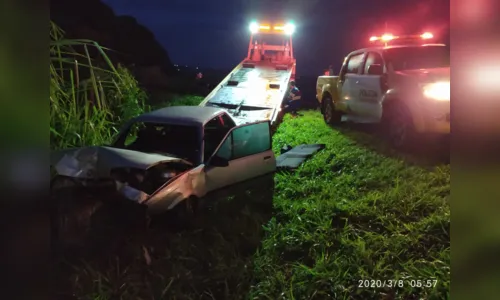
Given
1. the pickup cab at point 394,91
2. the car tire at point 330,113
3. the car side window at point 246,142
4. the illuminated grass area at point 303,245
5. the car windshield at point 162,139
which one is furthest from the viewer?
the car tire at point 330,113

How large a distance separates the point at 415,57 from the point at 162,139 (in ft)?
8.30

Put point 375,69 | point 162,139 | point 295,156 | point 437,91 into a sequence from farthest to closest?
point 375,69, point 295,156, point 437,91, point 162,139

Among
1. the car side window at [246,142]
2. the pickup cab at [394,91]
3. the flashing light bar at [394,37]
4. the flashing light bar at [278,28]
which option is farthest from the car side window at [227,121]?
the flashing light bar at [394,37]

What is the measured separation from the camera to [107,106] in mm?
3920

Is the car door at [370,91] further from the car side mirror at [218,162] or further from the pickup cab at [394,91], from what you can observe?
the car side mirror at [218,162]

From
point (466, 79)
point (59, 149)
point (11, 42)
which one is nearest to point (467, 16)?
point (466, 79)

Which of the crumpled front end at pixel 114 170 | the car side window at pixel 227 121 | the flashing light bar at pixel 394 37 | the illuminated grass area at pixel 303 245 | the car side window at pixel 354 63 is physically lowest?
the illuminated grass area at pixel 303 245

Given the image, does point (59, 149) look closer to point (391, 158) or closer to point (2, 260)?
point (2, 260)

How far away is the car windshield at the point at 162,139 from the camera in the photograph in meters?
3.59

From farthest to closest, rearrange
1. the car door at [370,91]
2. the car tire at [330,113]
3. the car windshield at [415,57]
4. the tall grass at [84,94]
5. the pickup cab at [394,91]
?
the car tire at [330,113] < the car door at [370,91] < the car windshield at [415,57] < the pickup cab at [394,91] < the tall grass at [84,94]

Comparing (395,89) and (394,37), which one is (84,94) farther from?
(394,37)

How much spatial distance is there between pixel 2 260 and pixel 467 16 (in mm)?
2750

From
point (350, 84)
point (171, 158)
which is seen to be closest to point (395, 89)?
point (350, 84)

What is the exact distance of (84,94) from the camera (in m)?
3.74
